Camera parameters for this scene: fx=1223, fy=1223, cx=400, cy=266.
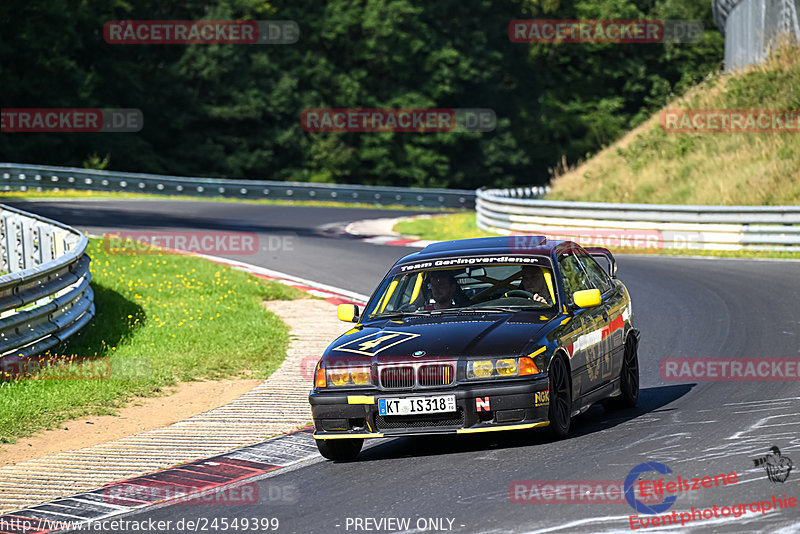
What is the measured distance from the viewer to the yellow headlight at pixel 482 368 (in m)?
8.23

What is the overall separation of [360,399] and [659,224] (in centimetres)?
1744

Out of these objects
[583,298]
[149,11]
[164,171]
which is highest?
[149,11]

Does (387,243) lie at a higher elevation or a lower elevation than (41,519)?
lower

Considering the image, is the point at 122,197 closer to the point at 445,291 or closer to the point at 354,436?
the point at 445,291

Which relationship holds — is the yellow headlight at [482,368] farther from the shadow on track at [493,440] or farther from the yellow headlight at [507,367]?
the shadow on track at [493,440]

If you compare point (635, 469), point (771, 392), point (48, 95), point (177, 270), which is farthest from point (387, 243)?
point (48, 95)

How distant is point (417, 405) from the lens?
823 cm

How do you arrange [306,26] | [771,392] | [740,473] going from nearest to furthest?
1. [740,473]
2. [771,392]
3. [306,26]

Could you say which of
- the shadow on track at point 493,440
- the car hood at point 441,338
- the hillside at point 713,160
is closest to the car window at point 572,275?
the car hood at point 441,338

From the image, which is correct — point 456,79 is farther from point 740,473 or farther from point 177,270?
point 740,473

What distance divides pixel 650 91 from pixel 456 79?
13.4m

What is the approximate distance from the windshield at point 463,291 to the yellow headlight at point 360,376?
1116 mm

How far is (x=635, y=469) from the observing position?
24.3ft

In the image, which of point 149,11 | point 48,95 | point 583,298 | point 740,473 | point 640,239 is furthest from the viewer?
point 149,11
